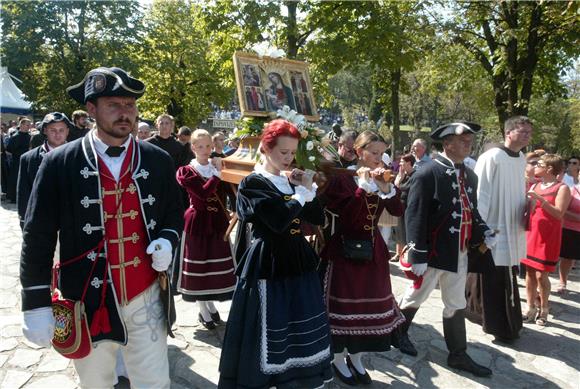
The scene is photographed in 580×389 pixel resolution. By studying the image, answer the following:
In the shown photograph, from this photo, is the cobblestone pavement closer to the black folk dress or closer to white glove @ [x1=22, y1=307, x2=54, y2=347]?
the black folk dress

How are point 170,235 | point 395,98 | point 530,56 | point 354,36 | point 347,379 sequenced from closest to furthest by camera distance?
point 170,235 → point 347,379 → point 354,36 → point 530,56 → point 395,98

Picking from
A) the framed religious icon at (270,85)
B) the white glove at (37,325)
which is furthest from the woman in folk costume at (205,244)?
the white glove at (37,325)

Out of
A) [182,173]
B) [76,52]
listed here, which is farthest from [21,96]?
[182,173]

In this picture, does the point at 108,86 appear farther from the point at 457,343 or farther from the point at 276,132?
the point at 457,343

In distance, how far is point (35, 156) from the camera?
4.26m

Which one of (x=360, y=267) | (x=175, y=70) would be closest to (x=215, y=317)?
(x=360, y=267)

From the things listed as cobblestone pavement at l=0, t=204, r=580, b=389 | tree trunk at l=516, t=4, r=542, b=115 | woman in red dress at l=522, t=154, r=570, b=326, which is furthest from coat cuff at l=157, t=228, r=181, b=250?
tree trunk at l=516, t=4, r=542, b=115

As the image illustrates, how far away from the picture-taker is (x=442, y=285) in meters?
4.33

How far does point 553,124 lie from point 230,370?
41573 millimetres

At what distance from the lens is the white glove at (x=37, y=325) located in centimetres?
239

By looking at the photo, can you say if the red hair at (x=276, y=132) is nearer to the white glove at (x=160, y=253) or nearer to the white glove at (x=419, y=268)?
the white glove at (x=160, y=253)

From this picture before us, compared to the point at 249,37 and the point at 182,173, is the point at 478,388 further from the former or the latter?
the point at 249,37

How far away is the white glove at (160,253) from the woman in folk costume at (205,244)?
217 cm

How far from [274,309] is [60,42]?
68.6ft
